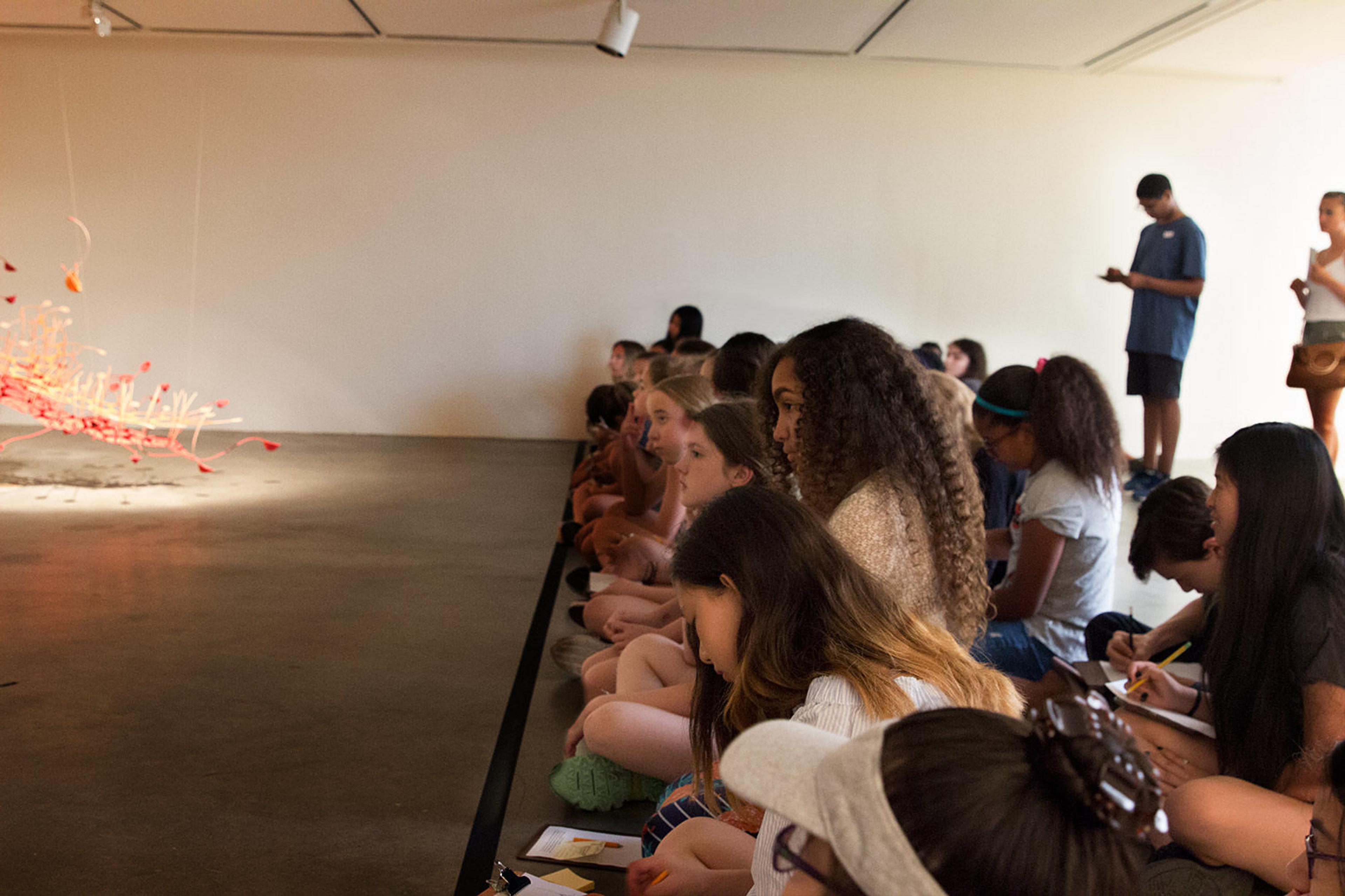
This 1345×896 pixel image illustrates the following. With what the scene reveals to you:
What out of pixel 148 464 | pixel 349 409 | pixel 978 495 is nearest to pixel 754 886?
pixel 978 495

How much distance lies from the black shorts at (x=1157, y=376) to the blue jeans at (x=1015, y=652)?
424 centimetres

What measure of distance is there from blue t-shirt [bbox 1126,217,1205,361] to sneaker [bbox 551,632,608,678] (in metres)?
4.51

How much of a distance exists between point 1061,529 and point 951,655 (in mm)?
1213

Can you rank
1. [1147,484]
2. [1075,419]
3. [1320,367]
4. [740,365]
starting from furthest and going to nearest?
1. [1147,484]
2. [1320,367]
3. [740,365]
4. [1075,419]

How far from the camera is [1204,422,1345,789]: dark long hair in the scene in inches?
63.4

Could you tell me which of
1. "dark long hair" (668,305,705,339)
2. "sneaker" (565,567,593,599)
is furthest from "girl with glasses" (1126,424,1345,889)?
"dark long hair" (668,305,705,339)

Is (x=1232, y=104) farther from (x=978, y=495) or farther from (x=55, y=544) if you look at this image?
(x=55, y=544)

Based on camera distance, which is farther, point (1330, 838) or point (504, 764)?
point (504, 764)

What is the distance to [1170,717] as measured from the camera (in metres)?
1.84

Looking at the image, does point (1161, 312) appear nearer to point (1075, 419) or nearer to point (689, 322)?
point (689, 322)

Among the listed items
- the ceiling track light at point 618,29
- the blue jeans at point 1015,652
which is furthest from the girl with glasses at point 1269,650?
the ceiling track light at point 618,29

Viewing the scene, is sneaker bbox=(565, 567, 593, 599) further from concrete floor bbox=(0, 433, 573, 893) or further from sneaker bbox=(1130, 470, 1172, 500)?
sneaker bbox=(1130, 470, 1172, 500)

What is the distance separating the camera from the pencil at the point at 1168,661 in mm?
1945

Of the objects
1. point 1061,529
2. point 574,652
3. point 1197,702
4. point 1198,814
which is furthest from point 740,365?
point 1198,814
